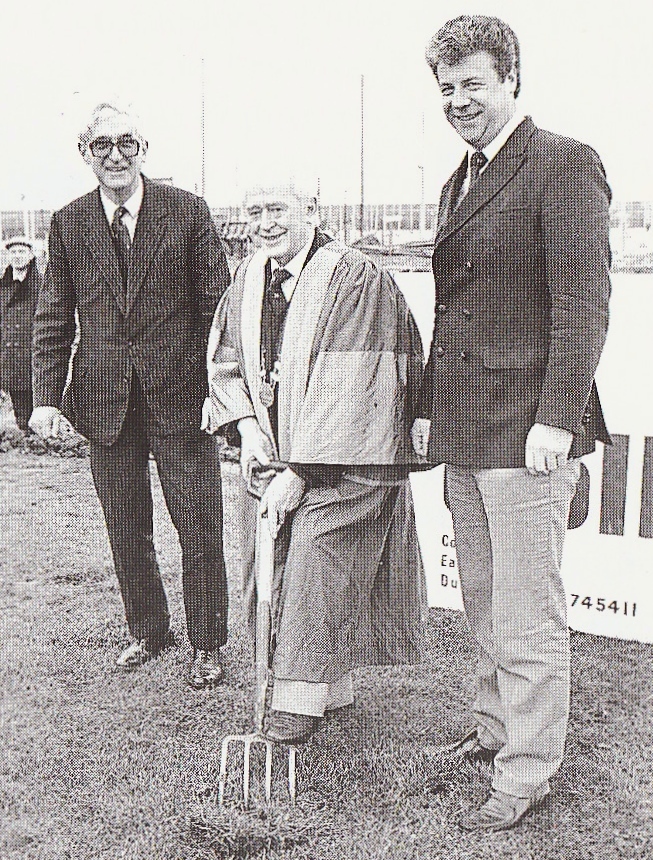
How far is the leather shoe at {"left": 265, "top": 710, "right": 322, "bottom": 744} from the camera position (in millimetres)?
2527

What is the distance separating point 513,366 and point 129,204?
3.94 feet

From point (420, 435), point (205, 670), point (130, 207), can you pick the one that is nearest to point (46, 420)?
point (130, 207)

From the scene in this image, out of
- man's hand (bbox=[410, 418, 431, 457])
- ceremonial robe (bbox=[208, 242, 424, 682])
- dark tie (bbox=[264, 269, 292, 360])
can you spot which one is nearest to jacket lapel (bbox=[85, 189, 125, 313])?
ceremonial robe (bbox=[208, 242, 424, 682])

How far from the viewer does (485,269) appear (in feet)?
6.88

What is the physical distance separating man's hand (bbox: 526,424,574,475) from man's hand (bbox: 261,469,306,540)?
590mm

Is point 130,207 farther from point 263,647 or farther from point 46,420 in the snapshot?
point 263,647

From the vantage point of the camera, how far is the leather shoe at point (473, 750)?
2.57 m

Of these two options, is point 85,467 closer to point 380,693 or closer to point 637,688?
point 380,693

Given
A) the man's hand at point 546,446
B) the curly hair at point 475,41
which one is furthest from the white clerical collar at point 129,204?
the man's hand at point 546,446

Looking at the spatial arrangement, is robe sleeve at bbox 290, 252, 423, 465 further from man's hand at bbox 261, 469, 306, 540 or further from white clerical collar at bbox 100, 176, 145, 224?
white clerical collar at bbox 100, 176, 145, 224

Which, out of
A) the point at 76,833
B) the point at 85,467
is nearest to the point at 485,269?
the point at 76,833

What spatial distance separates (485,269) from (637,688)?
1.61 m

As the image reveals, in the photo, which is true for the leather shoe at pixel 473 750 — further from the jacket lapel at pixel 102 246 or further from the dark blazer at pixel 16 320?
the dark blazer at pixel 16 320

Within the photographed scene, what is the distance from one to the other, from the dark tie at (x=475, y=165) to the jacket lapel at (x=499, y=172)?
0.04 m
